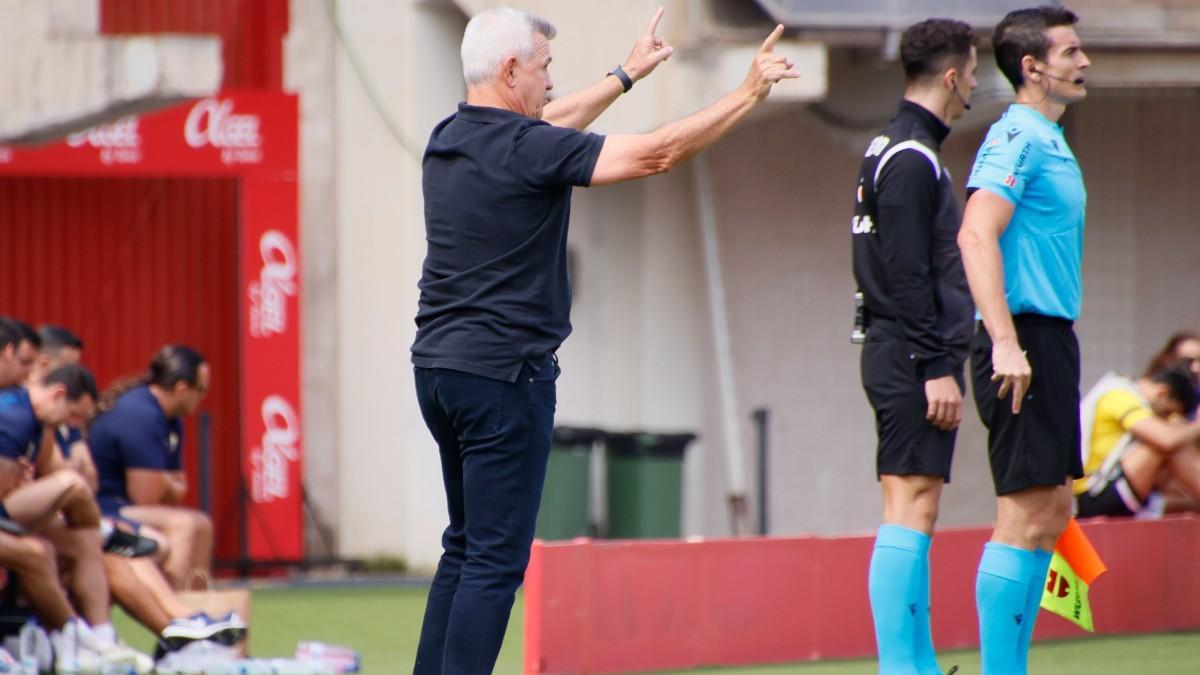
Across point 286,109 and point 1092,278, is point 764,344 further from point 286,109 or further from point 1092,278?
point 286,109

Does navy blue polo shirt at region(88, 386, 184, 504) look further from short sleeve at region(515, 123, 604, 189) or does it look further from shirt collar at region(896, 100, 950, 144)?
short sleeve at region(515, 123, 604, 189)

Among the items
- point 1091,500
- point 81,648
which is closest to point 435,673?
point 81,648

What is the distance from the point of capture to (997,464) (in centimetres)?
552

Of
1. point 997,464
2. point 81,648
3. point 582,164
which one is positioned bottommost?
point 81,648

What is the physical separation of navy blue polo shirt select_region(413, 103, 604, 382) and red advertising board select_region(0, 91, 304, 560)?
25.8 ft

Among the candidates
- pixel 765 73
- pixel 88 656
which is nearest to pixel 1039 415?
pixel 765 73

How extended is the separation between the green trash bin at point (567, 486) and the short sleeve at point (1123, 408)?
3.68 meters

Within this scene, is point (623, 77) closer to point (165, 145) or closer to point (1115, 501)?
point (1115, 501)

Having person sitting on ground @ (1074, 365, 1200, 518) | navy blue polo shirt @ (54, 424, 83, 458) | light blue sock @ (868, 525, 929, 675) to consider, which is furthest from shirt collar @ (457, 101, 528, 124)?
person sitting on ground @ (1074, 365, 1200, 518)

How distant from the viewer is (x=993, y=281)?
5.39 meters

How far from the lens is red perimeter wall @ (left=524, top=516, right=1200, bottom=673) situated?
721 cm

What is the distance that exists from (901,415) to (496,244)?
1531 mm

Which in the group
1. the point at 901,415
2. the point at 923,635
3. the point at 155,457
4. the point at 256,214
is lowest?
the point at 923,635

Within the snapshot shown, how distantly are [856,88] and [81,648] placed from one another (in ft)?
21.6
